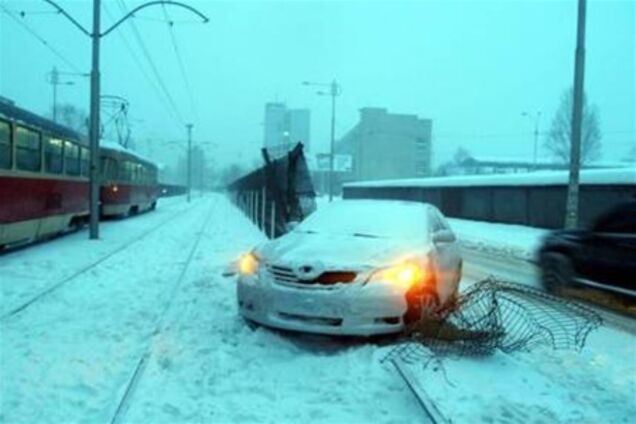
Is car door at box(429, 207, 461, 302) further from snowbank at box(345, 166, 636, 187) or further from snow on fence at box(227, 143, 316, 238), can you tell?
snowbank at box(345, 166, 636, 187)

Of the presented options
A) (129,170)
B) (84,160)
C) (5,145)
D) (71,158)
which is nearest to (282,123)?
(129,170)

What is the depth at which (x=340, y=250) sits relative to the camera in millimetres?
8164

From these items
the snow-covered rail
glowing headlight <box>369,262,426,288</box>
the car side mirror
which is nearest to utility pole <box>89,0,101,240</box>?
the car side mirror

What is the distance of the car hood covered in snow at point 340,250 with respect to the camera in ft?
25.7

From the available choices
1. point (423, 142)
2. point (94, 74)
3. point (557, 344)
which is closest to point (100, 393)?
point (557, 344)

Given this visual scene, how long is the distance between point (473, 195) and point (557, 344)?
3106 centimetres

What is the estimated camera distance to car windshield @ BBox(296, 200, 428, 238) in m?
9.09

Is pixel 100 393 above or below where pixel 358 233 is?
below

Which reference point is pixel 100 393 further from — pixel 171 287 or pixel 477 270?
pixel 477 270

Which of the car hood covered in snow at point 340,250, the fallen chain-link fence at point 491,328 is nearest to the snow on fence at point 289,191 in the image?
the car hood covered in snow at point 340,250

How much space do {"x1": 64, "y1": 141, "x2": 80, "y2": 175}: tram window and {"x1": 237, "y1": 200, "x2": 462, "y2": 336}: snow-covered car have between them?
14205 mm

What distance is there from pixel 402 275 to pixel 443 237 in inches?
64.0

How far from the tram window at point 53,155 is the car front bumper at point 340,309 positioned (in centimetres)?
1301

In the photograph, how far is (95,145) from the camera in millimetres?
22094
